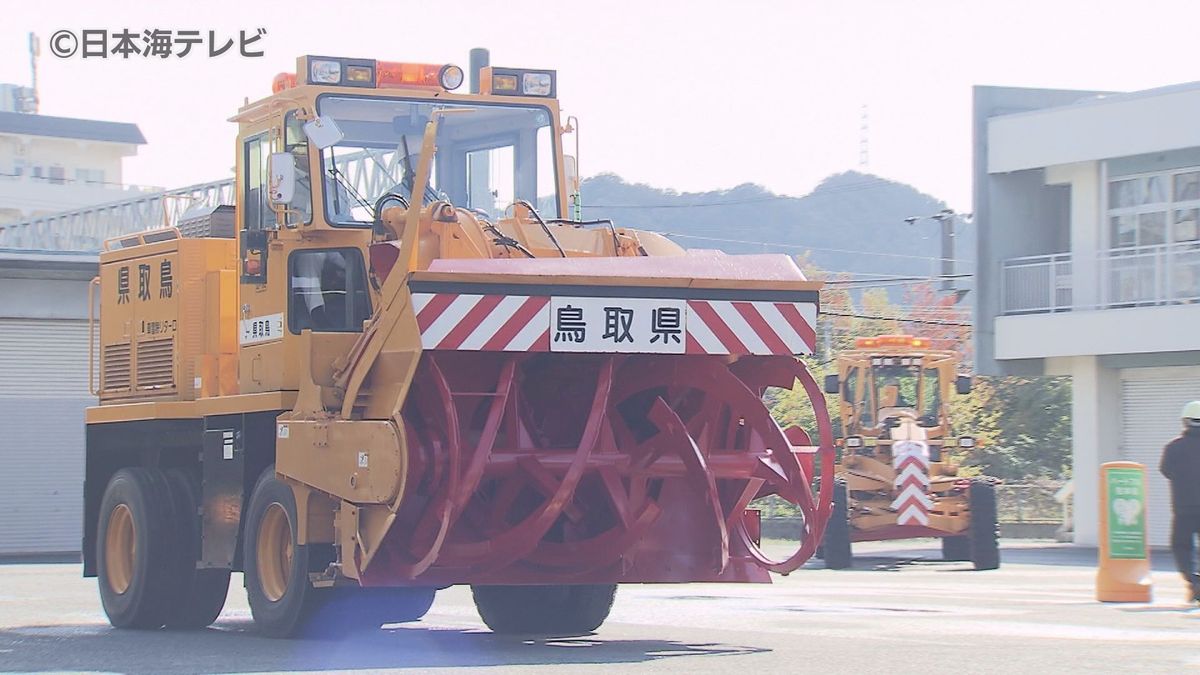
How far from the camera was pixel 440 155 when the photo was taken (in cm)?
1370

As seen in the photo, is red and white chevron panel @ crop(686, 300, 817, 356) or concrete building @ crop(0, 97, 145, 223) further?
concrete building @ crop(0, 97, 145, 223)

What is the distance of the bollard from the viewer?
55.1ft

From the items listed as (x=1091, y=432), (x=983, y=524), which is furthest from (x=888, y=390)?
(x=1091, y=432)

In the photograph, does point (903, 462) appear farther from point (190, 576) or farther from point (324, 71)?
point (324, 71)

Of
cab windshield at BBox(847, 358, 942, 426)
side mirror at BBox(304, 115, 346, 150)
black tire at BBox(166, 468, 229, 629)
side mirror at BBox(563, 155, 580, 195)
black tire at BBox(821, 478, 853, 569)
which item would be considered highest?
side mirror at BBox(304, 115, 346, 150)

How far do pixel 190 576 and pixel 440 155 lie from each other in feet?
12.0

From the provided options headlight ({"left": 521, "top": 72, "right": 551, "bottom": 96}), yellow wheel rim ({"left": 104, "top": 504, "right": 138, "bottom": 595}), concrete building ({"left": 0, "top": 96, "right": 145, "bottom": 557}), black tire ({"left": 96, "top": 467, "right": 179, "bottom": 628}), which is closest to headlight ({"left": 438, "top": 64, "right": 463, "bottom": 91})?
headlight ({"left": 521, "top": 72, "right": 551, "bottom": 96})

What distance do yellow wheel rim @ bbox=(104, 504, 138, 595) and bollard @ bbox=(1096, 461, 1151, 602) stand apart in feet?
26.4

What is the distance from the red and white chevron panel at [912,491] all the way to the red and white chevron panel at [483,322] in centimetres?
1385

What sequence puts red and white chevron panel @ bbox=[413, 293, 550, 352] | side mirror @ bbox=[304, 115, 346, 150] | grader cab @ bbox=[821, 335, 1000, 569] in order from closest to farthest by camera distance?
1. red and white chevron panel @ bbox=[413, 293, 550, 352]
2. side mirror @ bbox=[304, 115, 346, 150]
3. grader cab @ bbox=[821, 335, 1000, 569]

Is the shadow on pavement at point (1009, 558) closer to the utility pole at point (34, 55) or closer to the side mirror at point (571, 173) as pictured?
the side mirror at point (571, 173)

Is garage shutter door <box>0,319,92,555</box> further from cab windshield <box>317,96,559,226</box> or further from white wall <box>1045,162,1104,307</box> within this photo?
cab windshield <box>317,96,559,226</box>

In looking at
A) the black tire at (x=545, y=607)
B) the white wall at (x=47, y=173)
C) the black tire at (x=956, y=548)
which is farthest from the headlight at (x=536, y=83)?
the white wall at (x=47, y=173)

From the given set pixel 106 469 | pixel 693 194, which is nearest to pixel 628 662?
pixel 106 469
